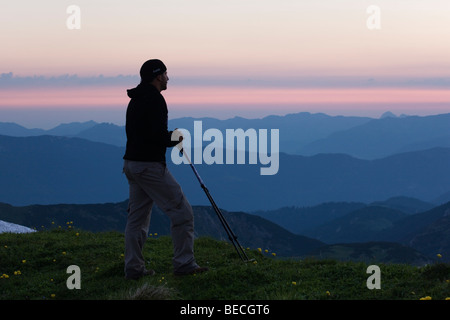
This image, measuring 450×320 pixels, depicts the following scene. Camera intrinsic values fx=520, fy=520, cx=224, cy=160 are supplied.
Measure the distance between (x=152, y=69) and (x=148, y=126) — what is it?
104 centimetres

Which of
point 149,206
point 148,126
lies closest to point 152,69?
point 148,126

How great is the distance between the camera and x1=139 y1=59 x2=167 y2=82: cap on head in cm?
923

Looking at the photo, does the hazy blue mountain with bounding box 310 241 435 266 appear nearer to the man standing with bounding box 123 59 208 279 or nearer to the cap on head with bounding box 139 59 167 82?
the man standing with bounding box 123 59 208 279

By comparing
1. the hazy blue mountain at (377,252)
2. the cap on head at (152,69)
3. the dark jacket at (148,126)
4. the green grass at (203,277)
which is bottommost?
the hazy blue mountain at (377,252)

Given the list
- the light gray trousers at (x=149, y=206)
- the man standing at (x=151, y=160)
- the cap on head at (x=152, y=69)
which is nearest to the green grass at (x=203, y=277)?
the light gray trousers at (x=149, y=206)

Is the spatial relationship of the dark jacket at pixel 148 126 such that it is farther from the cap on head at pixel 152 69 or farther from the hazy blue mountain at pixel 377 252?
the hazy blue mountain at pixel 377 252

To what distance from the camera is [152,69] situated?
9234 mm

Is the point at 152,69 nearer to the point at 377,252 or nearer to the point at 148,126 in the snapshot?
the point at 148,126

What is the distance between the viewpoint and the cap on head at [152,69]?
923cm

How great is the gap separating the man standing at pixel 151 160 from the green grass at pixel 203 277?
3.40 ft

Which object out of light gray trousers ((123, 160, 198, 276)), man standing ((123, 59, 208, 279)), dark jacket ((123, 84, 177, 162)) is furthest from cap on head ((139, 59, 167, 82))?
light gray trousers ((123, 160, 198, 276))

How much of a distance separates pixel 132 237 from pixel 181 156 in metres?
1.77
